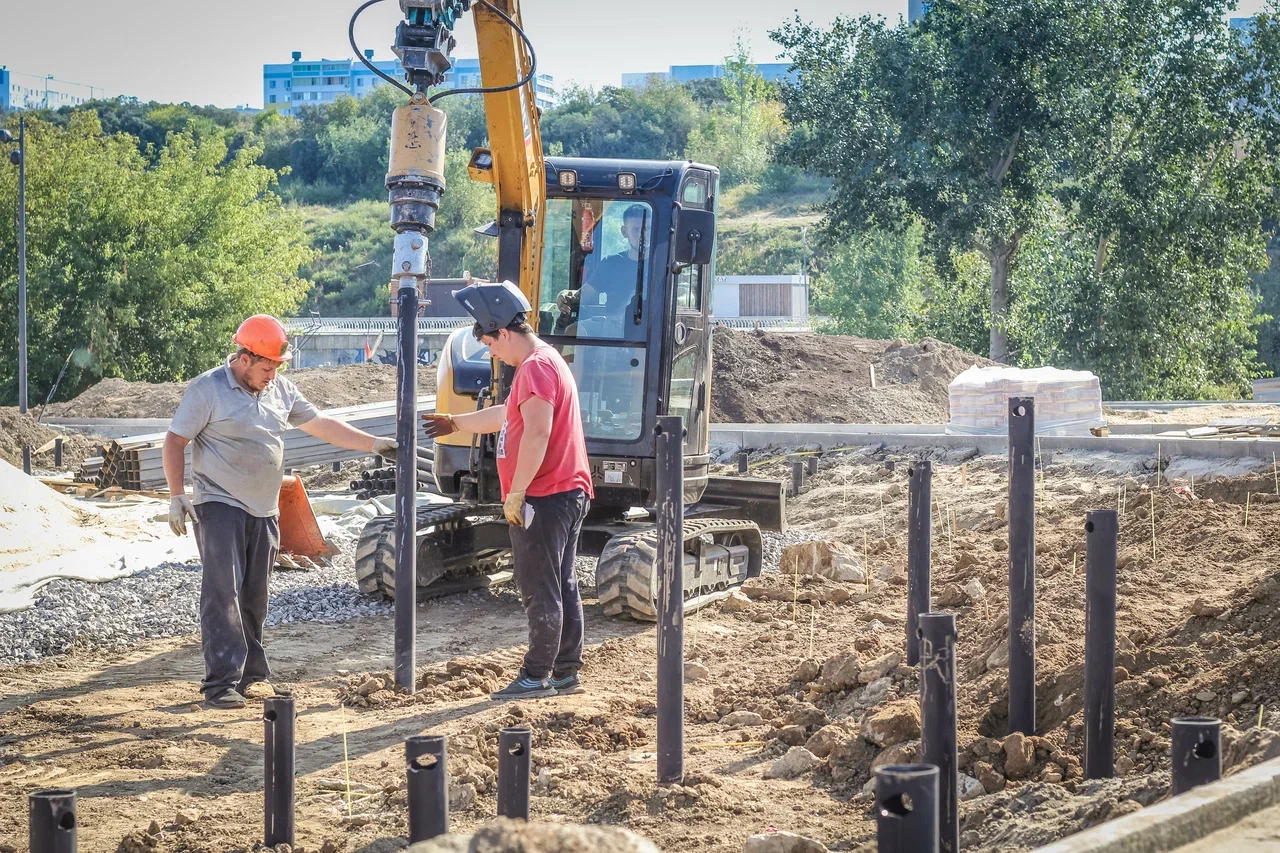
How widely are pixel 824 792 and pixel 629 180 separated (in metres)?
5.29

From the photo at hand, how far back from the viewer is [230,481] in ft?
21.9

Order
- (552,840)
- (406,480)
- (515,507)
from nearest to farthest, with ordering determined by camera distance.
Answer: (552,840) → (515,507) → (406,480)

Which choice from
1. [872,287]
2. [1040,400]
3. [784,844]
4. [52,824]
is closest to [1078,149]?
[1040,400]

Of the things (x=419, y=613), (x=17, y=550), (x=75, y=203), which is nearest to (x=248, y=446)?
(x=419, y=613)

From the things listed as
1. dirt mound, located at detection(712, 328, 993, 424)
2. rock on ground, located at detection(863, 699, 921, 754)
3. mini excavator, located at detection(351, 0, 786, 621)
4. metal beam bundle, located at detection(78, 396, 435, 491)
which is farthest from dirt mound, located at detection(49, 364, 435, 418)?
rock on ground, located at detection(863, 699, 921, 754)

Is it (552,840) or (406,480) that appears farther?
(406,480)

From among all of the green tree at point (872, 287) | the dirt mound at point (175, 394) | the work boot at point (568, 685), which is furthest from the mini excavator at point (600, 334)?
the green tree at point (872, 287)

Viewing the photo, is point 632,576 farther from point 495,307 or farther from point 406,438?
point 495,307

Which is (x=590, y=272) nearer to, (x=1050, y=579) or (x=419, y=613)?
(x=419, y=613)

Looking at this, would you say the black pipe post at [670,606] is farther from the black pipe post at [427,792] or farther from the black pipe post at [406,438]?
the black pipe post at [406,438]

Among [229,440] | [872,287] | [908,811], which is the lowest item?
[908,811]

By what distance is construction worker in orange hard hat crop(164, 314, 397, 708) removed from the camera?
6.66m

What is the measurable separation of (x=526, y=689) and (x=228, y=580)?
5.19ft

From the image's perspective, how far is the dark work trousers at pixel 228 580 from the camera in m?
6.67
